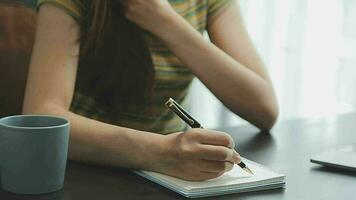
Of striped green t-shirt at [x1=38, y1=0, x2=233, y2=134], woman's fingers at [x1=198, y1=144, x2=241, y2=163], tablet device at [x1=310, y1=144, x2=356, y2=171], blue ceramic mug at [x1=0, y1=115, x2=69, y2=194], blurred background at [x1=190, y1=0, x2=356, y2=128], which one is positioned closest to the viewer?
blue ceramic mug at [x1=0, y1=115, x2=69, y2=194]

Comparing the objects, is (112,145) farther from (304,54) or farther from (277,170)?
(304,54)

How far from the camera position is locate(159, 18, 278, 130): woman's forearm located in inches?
52.5

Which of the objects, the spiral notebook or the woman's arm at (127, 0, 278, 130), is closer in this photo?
the spiral notebook

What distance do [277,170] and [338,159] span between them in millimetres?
126

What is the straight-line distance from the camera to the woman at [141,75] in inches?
40.1

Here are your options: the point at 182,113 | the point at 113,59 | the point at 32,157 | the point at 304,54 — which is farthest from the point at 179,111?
the point at 304,54

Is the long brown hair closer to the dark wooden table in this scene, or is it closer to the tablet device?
the dark wooden table

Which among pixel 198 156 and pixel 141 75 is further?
pixel 141 75

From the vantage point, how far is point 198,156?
3.23 feet

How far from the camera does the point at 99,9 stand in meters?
1.25

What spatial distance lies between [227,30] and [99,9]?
425 mm

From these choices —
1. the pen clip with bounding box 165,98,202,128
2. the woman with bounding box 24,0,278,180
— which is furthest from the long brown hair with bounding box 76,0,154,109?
the pen clip with bounding box 165,98,202,128

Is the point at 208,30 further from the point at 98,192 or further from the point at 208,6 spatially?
the point at 98,192

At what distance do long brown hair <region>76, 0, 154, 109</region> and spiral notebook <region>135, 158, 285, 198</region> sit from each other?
387mm
